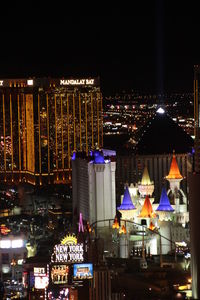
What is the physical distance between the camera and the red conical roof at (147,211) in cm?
4722

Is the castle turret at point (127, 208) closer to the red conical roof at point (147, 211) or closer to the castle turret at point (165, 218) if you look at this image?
the red conical roof at point (147, 211)

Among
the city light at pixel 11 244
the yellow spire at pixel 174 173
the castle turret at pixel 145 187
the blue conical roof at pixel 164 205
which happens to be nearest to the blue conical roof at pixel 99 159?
the castle turret at pixel 145 187

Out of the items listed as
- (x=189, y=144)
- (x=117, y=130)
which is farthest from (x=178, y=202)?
(x=117, y=130)

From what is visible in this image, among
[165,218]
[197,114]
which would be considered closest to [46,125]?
[165,218]

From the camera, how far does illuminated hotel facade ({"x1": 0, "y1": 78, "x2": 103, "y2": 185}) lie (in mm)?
91375

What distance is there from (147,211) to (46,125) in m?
46.9

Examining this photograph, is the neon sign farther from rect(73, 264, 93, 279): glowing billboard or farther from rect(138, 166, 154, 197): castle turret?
rect(73, 264, 93, 279): glowing billboard

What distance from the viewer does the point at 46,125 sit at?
9356cm

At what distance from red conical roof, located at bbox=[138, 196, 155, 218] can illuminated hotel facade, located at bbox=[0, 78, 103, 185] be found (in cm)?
4246

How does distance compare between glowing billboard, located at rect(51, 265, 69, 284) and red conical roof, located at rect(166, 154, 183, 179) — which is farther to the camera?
red conical roof, located at rect(166, 154, 183, 179)

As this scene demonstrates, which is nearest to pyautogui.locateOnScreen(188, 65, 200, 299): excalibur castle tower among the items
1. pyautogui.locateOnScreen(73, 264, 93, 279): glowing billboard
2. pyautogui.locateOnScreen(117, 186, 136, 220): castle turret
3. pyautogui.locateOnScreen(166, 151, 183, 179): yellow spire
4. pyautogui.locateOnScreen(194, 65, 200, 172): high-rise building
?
pyautogui.locateOnScreen(194, 65, 200, 172): high-rise building

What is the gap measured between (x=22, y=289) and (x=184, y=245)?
755 cm

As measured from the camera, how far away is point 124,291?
35125 millimetres

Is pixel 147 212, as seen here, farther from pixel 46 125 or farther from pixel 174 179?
pixel 46 125
